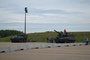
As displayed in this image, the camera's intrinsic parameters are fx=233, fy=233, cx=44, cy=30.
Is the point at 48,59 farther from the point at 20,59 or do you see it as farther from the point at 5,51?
the point at 5,51

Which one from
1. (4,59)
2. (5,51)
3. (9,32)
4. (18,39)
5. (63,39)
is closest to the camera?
(4,59)

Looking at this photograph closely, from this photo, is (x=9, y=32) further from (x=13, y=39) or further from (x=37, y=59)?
(x=37, y=59)

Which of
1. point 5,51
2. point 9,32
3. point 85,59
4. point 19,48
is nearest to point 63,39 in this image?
point 19,48

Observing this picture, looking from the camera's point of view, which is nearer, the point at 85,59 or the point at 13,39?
the point at 85,59

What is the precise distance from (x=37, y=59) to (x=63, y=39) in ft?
108

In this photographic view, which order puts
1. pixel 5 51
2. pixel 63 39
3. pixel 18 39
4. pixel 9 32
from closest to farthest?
pixel 5 51
pixel 63 39
pixel 18 39
pixel 9 32

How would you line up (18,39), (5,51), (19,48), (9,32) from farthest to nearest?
(9,32) < (18,39) < (19,48) < (5,51)

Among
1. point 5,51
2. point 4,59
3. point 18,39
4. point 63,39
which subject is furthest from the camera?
point 18,39

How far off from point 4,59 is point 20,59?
2.81ft

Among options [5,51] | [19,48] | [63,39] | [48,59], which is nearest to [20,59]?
[48,59]

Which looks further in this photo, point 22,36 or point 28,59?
point 22,36

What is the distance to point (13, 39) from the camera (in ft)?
160

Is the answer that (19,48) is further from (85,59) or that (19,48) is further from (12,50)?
(85,59)

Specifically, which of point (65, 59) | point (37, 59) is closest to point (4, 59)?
point (37, 59)
